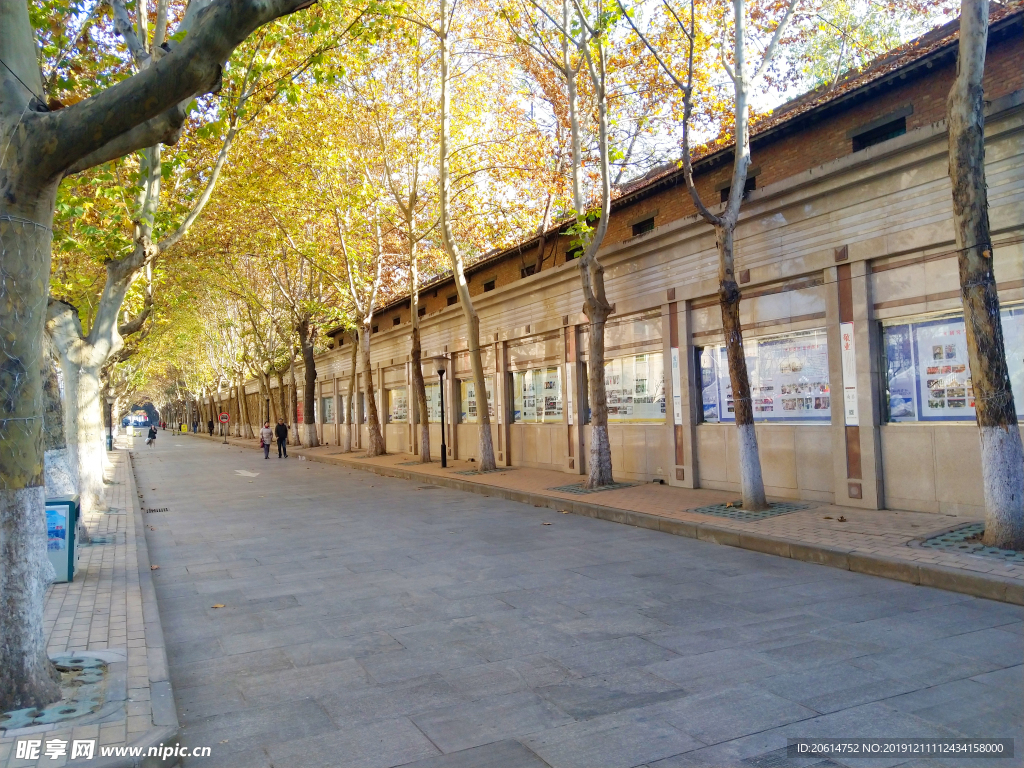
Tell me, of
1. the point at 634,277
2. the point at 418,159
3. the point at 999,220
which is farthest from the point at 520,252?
the point at 999,220

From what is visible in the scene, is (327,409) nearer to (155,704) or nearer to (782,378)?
(782,378)

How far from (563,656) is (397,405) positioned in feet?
87.9

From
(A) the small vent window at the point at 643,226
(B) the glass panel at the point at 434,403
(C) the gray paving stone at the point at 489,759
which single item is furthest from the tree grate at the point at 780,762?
(B) the glass panel at the point at 434,403

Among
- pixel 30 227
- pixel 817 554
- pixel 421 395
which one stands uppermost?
pixel 30 227

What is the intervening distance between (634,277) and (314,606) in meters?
10.9

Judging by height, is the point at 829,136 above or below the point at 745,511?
above

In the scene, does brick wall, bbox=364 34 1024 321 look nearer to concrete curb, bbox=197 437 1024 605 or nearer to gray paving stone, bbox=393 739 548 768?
concrete curb, bbox=197 437 1024 605

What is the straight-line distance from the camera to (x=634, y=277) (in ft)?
52.6

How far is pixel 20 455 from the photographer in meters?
4.31

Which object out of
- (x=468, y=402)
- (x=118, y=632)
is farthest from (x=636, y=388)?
(x=118, y=632)

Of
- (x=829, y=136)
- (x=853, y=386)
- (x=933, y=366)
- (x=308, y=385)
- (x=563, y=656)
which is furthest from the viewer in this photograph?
(x=308, y=385)

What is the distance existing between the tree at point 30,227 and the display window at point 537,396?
1501cm

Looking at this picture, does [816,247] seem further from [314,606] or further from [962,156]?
[314,606]

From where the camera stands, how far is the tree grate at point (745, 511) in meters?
10.8
